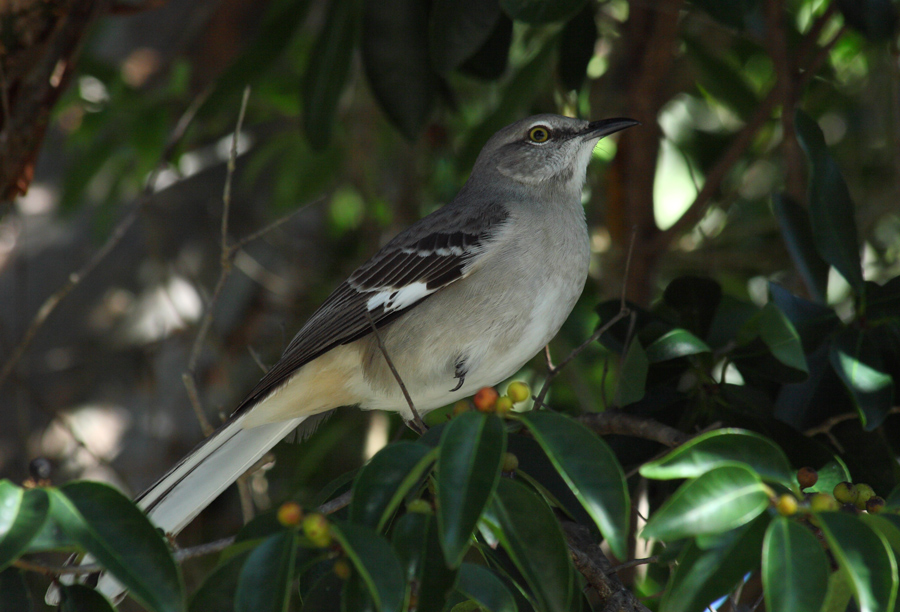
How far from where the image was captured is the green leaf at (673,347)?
7.40 ft

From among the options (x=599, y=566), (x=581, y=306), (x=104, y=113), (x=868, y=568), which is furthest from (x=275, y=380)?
(x=104, y=113)

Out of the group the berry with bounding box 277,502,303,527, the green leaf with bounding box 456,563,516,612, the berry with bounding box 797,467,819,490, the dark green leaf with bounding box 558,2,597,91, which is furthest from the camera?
the dark green leaf with bounding box 558,2,597,91

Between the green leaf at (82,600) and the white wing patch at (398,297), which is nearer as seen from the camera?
the green leaf at (82,600)

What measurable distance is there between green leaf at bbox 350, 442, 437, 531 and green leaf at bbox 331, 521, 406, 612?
68mm

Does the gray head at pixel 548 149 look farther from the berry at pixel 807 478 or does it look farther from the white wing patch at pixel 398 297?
the berry at pixel 807 478

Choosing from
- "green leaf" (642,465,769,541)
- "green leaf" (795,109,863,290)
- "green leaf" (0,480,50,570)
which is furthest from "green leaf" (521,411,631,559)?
"green leaf" (795,109,863,290)

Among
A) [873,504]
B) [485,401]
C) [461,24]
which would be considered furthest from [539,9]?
[873,504]

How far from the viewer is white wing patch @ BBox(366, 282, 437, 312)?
2.72 m

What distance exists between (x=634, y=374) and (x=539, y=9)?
3.80 feet

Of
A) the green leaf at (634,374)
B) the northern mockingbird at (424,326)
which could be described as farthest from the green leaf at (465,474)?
the northern mockingbird at (424,326)

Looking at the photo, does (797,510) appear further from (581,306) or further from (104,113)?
(104,113)

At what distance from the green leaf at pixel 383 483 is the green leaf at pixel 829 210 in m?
1.54

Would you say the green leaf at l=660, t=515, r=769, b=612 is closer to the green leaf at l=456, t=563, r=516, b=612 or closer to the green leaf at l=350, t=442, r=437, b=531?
the green leaf at l=456, t=563, r=516, b=612

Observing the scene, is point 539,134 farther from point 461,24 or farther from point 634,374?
point 634,374
